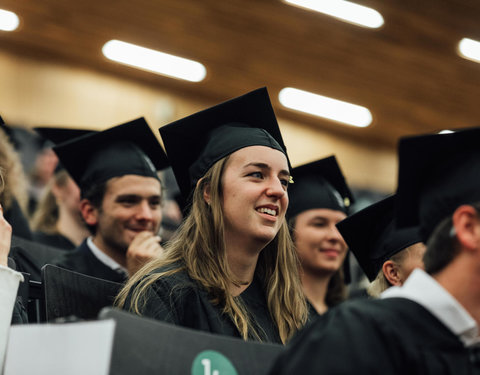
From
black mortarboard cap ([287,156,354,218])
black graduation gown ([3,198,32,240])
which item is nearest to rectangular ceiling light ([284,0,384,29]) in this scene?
black mortarboard cap ([287,156,354,218])

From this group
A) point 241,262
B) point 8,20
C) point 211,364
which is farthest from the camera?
point 8,20

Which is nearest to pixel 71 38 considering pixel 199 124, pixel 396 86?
pixel 396 86

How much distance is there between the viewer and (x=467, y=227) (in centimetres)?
185

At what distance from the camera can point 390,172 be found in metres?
12.1

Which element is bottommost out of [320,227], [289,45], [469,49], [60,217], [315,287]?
[315,287]

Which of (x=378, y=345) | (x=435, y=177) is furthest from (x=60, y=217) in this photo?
(x=378, y=345)

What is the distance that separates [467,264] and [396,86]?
7600 millimetres

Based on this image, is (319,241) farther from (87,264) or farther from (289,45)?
(289,45)

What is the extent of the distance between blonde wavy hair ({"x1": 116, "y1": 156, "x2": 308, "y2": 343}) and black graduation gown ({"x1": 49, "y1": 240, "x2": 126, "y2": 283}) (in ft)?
3.60

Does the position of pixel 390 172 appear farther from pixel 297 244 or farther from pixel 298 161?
pixel 297 244

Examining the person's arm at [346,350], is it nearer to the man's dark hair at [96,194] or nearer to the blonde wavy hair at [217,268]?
the blonde wavy hair at [217,268]

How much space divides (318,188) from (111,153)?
1328 mm

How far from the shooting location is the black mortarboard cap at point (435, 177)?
1.95 meters

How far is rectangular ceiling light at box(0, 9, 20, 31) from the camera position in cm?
822
